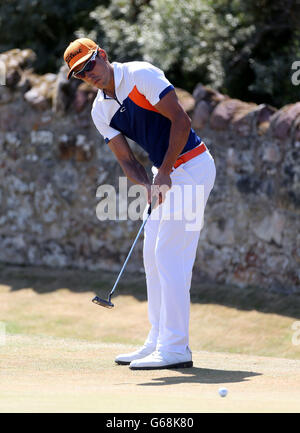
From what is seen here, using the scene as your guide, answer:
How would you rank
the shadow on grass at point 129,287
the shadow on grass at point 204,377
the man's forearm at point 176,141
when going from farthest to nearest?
the shadow on grass at point 129,287
the man's forearm at point 176,141
the shadow on grass at point 204,377

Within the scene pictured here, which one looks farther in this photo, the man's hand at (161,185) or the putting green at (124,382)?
the man's hand at (161,185)

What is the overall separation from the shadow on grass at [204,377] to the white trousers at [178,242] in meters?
0.18

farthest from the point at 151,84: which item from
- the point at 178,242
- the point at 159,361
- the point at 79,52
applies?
the point at 159,361

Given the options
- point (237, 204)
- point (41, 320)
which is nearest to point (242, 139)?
point (237, 204)

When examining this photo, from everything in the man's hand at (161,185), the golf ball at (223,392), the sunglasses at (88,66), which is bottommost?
the golf ball at (223,392)

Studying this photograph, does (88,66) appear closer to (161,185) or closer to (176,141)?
(176,141)

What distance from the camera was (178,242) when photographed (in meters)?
4.85

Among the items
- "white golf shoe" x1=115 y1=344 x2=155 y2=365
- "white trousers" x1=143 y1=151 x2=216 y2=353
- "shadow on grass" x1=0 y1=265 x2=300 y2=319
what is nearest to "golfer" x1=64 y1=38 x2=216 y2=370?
"white trousers" x1=143 y1=151 x2=216 y2=353

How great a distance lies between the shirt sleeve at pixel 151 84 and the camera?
15.5ft

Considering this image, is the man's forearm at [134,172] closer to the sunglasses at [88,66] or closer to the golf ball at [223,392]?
the sunglasses at [88,66]

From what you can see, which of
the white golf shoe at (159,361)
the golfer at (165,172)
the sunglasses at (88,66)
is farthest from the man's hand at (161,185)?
the white golf shoe at (159,361)

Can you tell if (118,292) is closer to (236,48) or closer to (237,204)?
(237,204)

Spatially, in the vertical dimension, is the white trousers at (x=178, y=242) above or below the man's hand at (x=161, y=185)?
below

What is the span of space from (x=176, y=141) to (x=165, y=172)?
0.60ft
